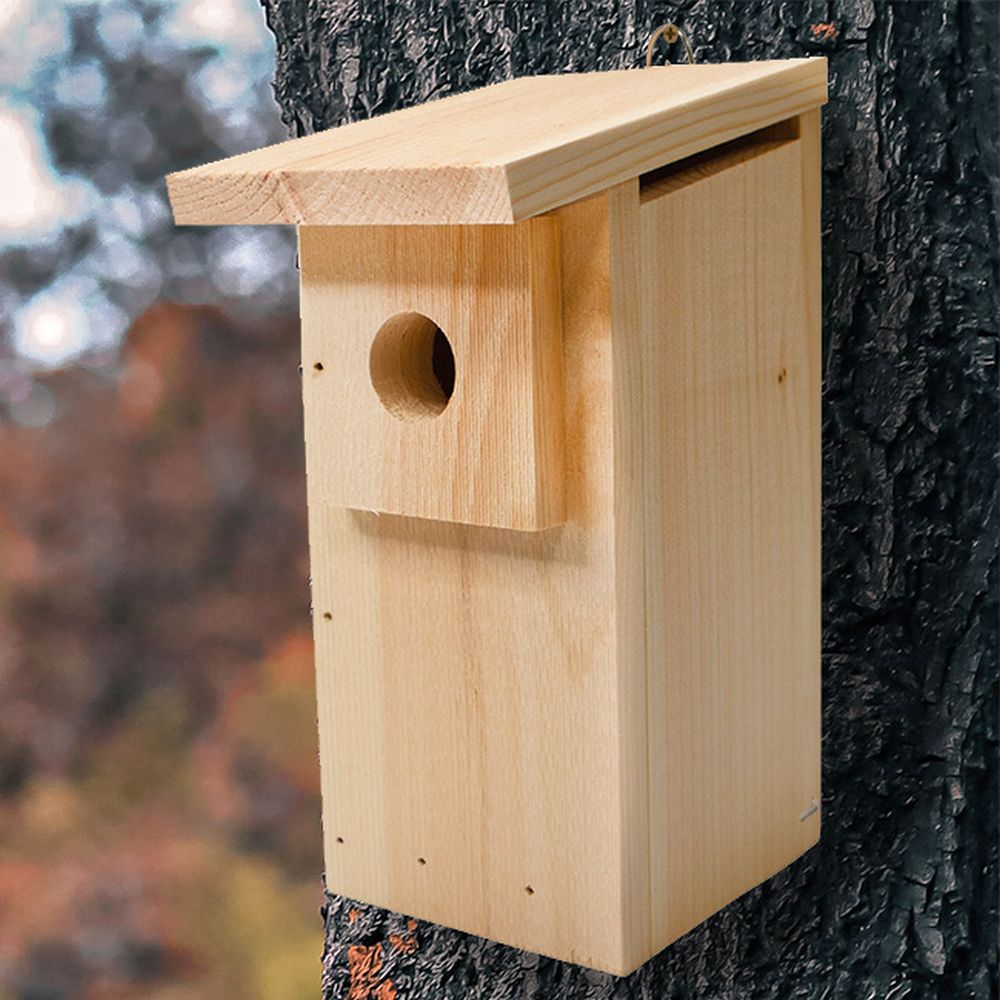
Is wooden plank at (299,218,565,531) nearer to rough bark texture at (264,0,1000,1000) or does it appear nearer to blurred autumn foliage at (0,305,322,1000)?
rough bark texture at (264,0,1000,1000)

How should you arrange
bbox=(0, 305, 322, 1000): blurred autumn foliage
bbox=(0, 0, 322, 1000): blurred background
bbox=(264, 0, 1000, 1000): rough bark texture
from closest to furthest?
bbox=(264, 0, 1000, 1000): rough bark texture, bbox=(0, 0, 322, 1000): blurred background, bbox=(0, 305, 322, 1000): blurred autumn foliage

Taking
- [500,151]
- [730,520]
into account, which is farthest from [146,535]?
[500,151]

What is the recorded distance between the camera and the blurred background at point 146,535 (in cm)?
327

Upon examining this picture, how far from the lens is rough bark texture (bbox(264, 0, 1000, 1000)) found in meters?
1.09

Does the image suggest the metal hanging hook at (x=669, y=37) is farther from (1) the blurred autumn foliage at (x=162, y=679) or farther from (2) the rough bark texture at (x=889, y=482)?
(1) the blurred autumn foliage at (x=162, y=679)

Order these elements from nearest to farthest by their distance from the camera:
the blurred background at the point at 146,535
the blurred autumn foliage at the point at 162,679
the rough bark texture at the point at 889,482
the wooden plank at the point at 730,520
Answer: the wooden plank at the point at 730,520 → the rough bark texture at the point at 889,482 → the blurred background at the point at 146,535 → the blurred autumn foliage at the point at 162,679

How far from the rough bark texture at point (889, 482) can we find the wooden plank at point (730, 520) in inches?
2.1

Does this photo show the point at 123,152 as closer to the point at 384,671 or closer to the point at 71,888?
the point at 71,888

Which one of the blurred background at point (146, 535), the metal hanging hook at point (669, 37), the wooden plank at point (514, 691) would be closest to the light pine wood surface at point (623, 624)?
the wooden plank at point (514, 691)

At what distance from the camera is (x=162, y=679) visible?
348 cm

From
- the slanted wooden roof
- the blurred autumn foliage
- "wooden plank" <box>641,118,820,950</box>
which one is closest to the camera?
the slanted wooden roof

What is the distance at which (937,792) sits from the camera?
1.16m

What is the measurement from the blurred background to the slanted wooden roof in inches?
87.9

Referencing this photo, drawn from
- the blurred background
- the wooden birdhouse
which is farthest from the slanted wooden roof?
the blurred background
